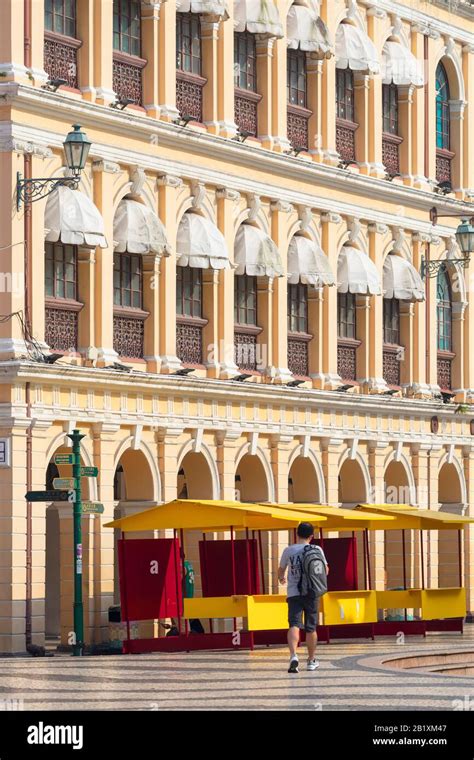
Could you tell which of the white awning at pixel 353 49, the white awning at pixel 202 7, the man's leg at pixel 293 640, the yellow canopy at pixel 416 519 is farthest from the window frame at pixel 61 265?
the man's leg at pixel 293 640

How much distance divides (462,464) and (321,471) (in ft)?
25.9

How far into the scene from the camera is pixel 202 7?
46.9 meters

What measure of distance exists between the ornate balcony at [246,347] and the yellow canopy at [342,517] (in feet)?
23.4

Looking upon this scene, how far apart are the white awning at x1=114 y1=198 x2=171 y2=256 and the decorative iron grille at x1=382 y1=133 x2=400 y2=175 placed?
1184cm

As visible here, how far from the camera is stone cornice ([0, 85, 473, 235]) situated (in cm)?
4203

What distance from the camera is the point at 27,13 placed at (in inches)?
1640

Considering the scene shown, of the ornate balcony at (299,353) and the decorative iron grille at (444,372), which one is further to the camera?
the decorative iron grille at (444,372)

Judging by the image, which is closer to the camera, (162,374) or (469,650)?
(469,650)

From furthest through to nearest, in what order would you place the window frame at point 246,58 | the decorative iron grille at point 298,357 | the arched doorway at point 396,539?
the arched doorway at point 396,539 < the decorative iron grille at point 298,357 < the window frame at point 246,58

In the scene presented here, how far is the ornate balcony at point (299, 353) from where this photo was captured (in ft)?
169

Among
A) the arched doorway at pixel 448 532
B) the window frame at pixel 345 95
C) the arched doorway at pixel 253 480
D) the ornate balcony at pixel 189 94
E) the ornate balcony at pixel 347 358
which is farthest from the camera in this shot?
the arched doorway at pixel 448 532

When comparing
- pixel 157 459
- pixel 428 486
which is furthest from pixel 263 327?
pixel 428 486

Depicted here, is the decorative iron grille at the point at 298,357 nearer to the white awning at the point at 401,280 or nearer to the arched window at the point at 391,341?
the white awning at the point at 401,280

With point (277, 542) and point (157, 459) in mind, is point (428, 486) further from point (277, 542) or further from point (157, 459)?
point (157, 459)
